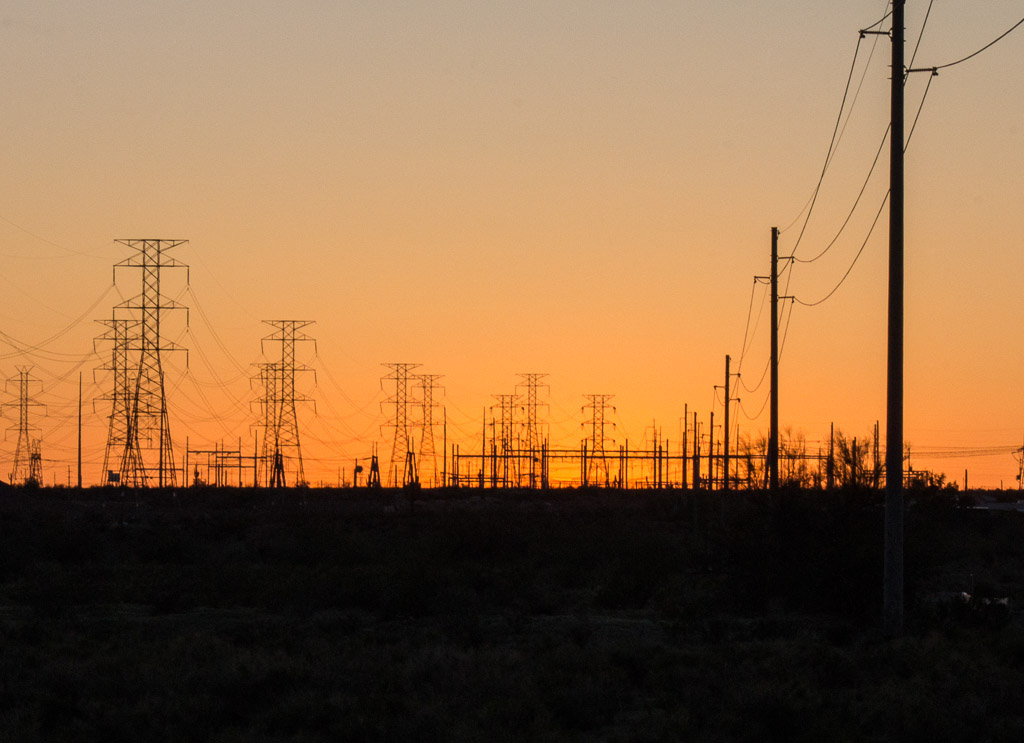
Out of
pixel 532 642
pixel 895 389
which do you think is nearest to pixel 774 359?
pixel 895 389

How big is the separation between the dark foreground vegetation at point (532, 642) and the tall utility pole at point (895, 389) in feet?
3.55

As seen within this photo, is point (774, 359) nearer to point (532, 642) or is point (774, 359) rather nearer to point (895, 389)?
point (895, 389)

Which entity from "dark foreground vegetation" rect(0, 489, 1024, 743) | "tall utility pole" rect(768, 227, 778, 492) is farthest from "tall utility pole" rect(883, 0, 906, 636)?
"tall utility pole" rect(768, 227, 778, 492)

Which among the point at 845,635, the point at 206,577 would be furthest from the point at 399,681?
the point at 206,577

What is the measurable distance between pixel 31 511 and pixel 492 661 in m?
80.4

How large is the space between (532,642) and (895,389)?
29.2 feet

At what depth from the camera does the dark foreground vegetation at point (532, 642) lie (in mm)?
19969

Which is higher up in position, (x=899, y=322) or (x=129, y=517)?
(x=899, y=322)

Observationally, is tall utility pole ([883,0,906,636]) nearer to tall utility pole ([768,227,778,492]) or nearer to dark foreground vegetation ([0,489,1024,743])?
dark foreground vegetation ([0,489,1024,743])

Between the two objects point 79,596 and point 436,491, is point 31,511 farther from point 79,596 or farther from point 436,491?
point 436,491

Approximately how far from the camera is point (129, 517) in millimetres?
→ 90125

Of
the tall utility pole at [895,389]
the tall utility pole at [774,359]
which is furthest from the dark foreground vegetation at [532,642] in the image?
the tall utility pole at [774,359]

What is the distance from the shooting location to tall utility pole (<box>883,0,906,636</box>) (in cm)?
A: 2755

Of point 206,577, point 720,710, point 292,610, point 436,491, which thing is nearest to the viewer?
point 720,710
